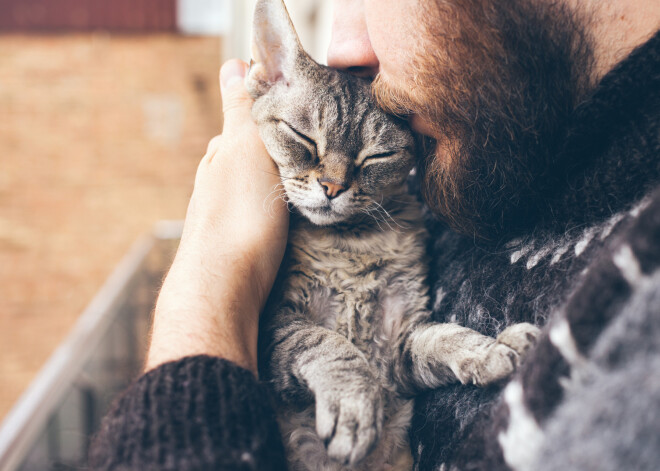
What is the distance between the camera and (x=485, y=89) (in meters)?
1.10

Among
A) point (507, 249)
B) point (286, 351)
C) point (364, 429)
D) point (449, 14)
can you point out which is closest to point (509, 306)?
point (507, 249)

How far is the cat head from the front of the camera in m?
1.42

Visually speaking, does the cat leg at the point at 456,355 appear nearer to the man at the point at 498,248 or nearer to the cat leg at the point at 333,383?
the man at the point at 498,248

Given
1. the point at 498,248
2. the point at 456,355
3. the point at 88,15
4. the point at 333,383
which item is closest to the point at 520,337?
the point at 456,355

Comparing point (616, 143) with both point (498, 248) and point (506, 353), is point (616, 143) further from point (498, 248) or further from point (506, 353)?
point (506, 353)

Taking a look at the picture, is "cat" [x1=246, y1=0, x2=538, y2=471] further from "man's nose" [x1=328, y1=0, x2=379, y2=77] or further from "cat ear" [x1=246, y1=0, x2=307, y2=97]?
"man's nose" [x1=328, y1=0, x2=379, y2=77]

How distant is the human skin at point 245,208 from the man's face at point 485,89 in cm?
2

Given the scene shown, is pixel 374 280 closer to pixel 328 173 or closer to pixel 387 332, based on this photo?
pixel 387 332

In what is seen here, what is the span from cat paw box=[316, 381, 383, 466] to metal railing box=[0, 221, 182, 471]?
1.90 feet

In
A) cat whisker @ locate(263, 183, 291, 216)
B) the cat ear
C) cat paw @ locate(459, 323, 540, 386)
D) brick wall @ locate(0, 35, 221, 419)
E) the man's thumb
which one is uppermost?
the cat ear

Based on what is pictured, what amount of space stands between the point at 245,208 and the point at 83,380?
179 centimetres

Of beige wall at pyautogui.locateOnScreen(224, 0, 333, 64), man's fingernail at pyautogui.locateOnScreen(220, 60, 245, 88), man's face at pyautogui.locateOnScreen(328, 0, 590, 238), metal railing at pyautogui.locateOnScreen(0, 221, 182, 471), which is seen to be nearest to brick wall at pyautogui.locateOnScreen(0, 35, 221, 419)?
beige wall at pyautogui.locateOnScreen(224, 0, 333, 64)

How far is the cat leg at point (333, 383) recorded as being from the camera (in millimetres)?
980

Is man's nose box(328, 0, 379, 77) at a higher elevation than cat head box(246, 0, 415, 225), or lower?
higher
